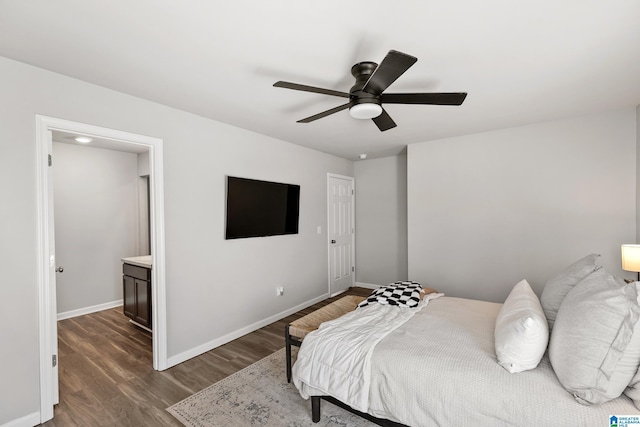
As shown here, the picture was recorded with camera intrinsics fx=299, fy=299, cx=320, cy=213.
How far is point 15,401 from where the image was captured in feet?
6.63

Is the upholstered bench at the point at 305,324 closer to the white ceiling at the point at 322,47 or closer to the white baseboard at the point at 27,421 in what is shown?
the white baseboard at the point at 27,421

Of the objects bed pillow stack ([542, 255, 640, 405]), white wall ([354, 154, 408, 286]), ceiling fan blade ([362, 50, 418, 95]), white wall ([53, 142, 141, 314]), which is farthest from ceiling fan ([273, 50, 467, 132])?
white wall ([53, 142, 141, 314])

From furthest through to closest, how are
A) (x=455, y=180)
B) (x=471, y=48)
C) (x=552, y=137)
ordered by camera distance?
(x=455, y=180) < (x=552, y=137) < (x=471, y=48)

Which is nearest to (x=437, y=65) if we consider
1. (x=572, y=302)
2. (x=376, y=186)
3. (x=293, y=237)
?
(x=572, y=302)

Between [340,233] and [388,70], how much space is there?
3907 millimetres

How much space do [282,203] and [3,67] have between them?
2.75 metres

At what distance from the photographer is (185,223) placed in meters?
2.98

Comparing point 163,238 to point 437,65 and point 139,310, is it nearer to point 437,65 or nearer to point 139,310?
point 139,310

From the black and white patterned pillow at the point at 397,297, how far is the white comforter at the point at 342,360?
0.42m

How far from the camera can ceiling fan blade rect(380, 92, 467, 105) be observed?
1.84 meters

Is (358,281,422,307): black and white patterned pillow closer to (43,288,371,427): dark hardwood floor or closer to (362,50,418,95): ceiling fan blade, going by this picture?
(43,288,371,427): dark hardwood floor

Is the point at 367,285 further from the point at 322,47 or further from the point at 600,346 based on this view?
the point at 322,47

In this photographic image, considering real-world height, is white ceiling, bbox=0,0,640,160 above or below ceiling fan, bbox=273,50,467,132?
above

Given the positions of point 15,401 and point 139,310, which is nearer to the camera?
point 15,401
